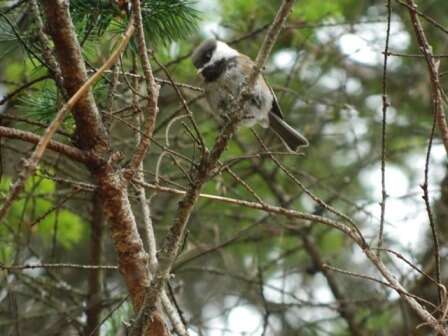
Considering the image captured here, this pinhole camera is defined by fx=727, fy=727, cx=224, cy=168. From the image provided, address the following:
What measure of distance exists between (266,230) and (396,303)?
87cm

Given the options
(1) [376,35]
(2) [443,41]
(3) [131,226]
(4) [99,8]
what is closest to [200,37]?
(1) [376,35]

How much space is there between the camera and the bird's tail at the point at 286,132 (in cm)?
368

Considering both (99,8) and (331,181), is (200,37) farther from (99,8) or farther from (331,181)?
(99,8)

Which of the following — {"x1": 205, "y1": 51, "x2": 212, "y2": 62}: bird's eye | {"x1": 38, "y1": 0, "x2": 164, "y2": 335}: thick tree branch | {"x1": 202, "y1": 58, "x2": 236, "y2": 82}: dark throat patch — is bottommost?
{"x1": 38, "y1": 0, "x2": 164, "y2": 335}: thick tree branch

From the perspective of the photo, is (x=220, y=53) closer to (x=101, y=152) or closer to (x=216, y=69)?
(x=216, y=69)

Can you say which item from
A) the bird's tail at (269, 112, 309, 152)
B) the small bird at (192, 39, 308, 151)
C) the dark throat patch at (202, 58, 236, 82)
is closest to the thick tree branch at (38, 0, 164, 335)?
the small bird at (192, 39, 308, 151)

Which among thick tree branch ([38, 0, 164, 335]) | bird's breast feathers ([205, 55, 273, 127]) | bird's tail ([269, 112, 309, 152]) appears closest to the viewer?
thick tree branch ([38, 0, 164, 335])

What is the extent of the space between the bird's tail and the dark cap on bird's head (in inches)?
19.8

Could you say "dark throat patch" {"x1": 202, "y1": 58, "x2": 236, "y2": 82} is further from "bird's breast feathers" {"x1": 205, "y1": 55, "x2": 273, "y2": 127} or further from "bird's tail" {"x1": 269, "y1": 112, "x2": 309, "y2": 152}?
"bird's tail" {"x1": 269, "y1": 112, "x2": 309, "y2": 152}

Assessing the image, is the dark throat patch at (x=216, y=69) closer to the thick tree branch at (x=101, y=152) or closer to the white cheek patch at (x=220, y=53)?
the white cheek patch at (x=220, y=53)

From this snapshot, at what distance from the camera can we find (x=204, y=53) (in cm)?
338

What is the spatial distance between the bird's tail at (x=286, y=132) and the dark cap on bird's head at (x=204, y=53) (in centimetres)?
50

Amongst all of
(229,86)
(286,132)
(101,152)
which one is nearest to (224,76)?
(229,86)

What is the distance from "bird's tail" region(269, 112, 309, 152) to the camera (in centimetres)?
368
